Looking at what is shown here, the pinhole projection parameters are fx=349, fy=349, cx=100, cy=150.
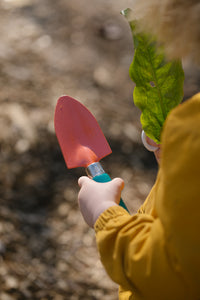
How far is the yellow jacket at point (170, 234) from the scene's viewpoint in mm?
467

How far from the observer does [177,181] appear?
1.55 ft

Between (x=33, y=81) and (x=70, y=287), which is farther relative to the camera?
(x=33, y=81)

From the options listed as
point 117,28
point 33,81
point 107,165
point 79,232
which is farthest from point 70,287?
point 117,28

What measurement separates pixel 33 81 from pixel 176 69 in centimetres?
119

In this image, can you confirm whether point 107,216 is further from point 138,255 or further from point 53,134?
point 53,134

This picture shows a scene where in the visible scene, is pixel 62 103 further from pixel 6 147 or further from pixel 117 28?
pixel 117 28

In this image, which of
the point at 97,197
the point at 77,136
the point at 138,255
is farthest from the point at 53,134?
the point at 138,255

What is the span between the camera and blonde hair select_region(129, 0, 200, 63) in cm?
50

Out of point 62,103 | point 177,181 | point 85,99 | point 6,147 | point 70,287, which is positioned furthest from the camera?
point 85,99

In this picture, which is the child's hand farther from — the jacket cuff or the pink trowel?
the pink trowel

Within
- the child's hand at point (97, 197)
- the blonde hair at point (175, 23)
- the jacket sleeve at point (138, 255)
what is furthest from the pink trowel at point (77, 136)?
the blonde hair at point (175, 23)

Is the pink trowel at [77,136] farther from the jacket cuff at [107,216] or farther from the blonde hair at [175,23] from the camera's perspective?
the blonde hair at [175,23]

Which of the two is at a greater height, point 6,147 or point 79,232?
point 6,147

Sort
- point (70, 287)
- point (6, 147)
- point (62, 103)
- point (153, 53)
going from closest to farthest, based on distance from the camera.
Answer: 1. point (153, 53)
2. point (62, 103)
3. point (70, 287)
4. point (6, 147)
